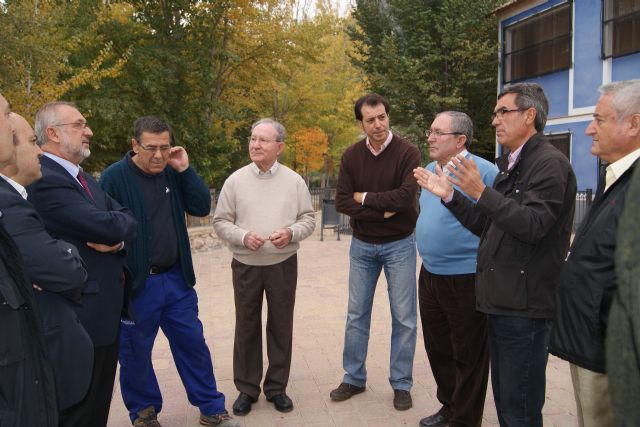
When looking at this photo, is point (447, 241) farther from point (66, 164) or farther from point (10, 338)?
point (10, 338)

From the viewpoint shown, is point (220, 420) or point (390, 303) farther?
point (390, 303)

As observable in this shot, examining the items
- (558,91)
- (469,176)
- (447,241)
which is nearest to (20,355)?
(469,176)

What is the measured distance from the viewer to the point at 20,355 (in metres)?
1.84

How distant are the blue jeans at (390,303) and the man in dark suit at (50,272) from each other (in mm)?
2302

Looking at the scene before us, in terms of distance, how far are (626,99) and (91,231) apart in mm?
2683

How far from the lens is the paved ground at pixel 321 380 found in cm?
392

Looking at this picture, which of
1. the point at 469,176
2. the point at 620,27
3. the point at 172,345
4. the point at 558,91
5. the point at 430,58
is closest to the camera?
the point at 469,176

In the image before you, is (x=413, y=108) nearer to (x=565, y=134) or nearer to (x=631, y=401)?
(x=565, y=134)

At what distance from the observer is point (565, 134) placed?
17.0 meters

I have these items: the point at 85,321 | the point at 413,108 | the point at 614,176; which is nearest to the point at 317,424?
the point at 85,321

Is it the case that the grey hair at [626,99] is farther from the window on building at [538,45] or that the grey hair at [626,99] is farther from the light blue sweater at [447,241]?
the window on building at [538,45]

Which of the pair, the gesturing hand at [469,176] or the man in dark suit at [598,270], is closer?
the man in dark suit at [598,270]

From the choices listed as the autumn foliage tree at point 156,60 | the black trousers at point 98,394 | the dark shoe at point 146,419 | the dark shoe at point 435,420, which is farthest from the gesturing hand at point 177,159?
the autumn foliage tree at point 156,60

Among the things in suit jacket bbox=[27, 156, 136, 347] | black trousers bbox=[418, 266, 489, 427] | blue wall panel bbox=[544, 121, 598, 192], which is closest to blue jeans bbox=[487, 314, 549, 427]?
black trousers bbox=[418, 266, 489, 427]
